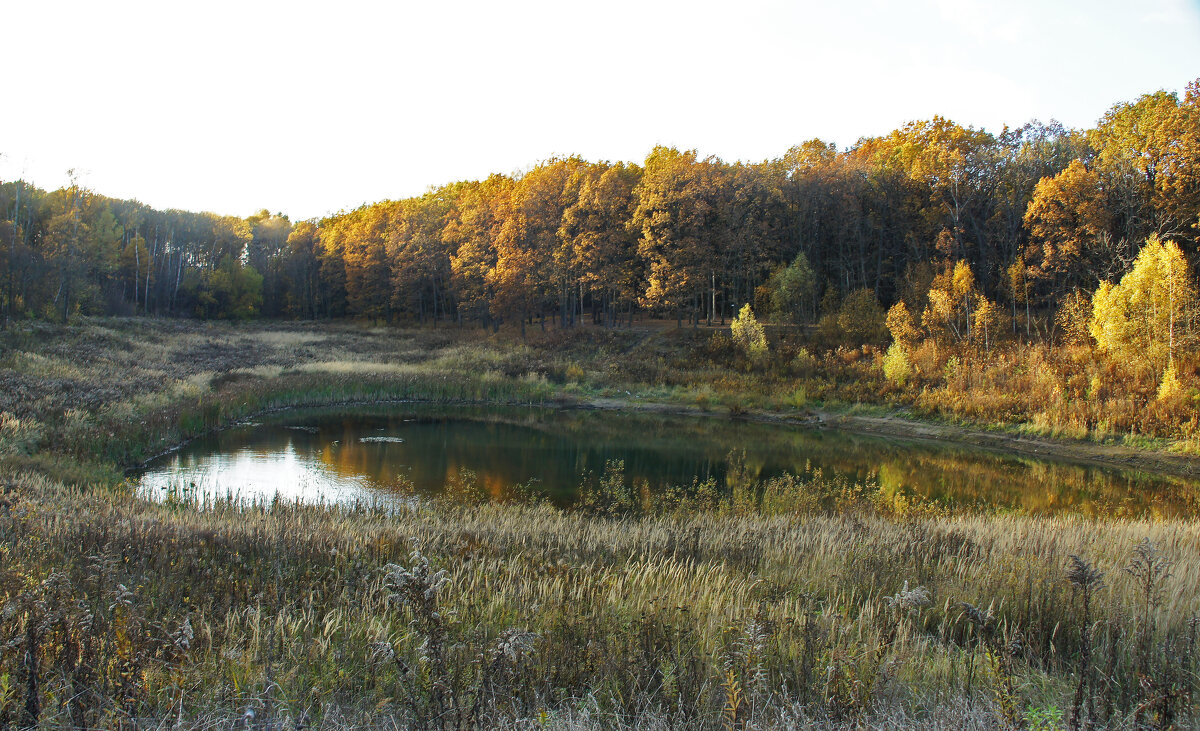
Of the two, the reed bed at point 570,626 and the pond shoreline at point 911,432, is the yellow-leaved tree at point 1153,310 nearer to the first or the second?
the pond shoreline at point 911,432

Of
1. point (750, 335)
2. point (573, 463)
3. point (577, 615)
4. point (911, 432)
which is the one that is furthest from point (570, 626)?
point (750, 335)

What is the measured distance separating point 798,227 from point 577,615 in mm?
46439

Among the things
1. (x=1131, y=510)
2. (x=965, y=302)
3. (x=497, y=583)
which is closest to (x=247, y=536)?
(x=497, y=583)

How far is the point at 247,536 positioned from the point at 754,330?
31.2m

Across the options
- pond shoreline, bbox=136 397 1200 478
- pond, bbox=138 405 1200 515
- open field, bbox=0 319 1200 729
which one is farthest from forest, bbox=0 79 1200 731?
pond, bbox=138 405 1200 515

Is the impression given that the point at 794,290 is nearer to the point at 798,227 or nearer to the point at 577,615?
the point at 798,227

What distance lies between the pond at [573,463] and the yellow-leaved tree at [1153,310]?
7.95 m

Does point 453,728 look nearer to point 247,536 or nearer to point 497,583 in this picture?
point 497,583

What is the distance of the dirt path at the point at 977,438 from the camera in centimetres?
2122

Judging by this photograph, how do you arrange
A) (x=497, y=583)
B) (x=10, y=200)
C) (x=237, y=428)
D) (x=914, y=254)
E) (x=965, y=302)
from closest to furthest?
1. (x=497, y=583)
2. (x=237, y=428)
3. (x=965, y=302)
4. (x=914, y=254)
5. (x=10, y=200)

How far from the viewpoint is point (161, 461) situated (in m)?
18.1

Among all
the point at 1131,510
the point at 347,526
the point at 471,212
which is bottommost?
the point at 1131,510

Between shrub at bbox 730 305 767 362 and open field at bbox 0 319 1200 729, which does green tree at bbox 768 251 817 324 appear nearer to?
shrub at bbox 730 305 767 362

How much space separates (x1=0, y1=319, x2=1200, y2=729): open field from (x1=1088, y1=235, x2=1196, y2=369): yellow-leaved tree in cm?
1896
